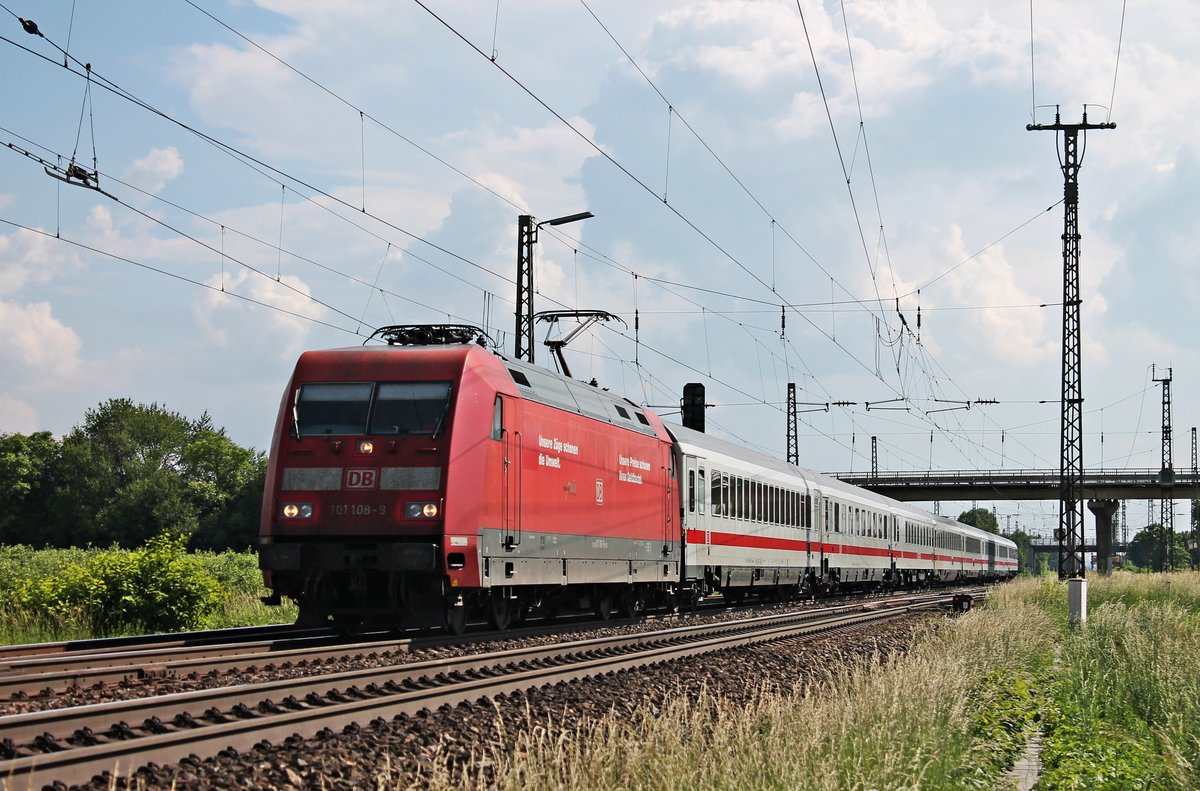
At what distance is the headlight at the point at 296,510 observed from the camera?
1644 cm

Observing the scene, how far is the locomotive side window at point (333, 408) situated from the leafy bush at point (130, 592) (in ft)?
12.8

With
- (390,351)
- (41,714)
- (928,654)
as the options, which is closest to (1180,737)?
(928,654)

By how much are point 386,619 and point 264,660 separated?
3.77 m

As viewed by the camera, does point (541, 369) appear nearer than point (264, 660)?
No

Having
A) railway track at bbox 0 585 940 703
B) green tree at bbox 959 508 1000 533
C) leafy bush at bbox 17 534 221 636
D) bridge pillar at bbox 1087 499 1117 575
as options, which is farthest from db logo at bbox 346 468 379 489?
green tree at bbox 959 508 1000 533

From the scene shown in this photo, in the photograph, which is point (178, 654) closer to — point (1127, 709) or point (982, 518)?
point (1127, 709)

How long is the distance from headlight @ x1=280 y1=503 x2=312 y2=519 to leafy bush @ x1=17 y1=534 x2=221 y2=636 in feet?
12.2

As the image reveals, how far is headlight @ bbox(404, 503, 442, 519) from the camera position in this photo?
15945mm

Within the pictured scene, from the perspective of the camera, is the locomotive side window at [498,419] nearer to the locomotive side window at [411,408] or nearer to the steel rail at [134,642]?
the locomotive side window at [411,408]

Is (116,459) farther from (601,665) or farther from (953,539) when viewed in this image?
(601,665)

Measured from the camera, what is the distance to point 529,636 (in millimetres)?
18094

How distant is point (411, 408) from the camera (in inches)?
655

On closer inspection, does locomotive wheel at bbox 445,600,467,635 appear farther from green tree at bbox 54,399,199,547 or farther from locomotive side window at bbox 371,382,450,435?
green tree at bbox 54,399,199,547

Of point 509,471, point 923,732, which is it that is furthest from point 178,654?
point 923,732
